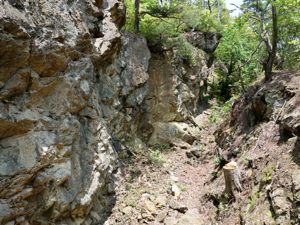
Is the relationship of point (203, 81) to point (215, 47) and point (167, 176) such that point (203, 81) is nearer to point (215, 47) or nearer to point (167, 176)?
point (215, 47)

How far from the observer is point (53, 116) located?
21.6 ft

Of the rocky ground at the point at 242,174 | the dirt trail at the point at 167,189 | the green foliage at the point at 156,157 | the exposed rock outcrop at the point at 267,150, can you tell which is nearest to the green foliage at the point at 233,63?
the rocky ground at the point at 242,174

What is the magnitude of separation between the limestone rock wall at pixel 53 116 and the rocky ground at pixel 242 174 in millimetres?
1073

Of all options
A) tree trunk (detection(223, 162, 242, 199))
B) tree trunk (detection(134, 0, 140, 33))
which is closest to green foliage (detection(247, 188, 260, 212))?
tree trunk (detection(223, 162, 242, 199))

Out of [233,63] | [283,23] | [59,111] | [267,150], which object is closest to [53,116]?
[59,111]

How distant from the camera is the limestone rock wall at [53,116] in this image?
559cm

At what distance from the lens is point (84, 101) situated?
25.0 ft

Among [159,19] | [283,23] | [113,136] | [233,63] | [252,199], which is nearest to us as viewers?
[252,199]

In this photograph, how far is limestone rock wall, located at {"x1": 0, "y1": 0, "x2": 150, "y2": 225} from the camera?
5.59m

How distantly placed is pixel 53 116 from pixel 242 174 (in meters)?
5.35

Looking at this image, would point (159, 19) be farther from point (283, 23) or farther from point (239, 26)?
point (283, 23)

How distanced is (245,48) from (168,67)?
307 inches

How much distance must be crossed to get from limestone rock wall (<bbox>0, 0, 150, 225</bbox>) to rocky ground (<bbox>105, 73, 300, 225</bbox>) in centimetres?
107

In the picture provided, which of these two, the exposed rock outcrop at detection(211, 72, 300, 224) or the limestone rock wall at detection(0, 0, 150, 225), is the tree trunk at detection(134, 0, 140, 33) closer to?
the limestone rock wall at detection(0, 0, 150, 225)
